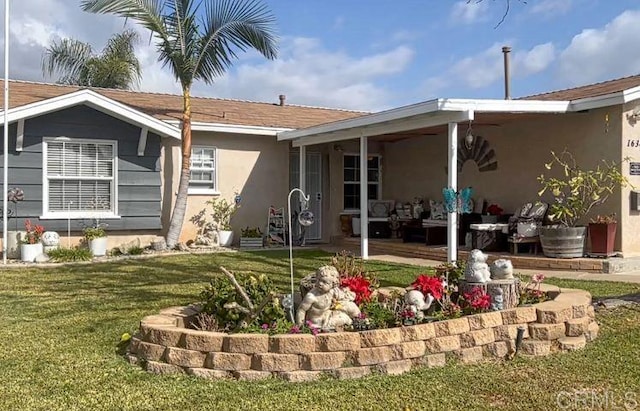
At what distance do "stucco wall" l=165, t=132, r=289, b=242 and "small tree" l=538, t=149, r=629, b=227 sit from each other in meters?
6.16

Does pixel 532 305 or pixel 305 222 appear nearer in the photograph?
pixel 532 305

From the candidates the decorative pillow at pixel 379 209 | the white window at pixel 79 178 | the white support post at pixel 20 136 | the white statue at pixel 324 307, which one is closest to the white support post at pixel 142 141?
the white window at pixel 79 178

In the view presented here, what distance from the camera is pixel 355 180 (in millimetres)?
14461

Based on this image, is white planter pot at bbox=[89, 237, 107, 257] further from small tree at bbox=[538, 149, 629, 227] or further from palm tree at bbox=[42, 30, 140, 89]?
palm tree at bbox=[42, 30, 140, 89]

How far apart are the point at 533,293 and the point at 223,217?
28.1 ft

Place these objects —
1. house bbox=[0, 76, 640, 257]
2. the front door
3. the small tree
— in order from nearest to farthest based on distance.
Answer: the small tree < house bbox=[0, 76, 640, 257] < the front door

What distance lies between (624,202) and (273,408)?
7694mm

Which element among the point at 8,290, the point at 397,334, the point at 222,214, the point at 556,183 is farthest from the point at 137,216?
the point at 397,334

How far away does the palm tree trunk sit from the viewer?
11.5 meters

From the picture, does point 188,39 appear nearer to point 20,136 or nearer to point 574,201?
point 20,136

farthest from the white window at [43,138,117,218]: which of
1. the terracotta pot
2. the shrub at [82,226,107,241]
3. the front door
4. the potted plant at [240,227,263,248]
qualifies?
the terracotta pot

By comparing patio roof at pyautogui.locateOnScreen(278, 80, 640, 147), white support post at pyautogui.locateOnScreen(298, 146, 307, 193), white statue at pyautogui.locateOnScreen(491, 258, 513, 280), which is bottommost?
white statue at pyautogui.locateOnScreen(491, 258, 513, 280)

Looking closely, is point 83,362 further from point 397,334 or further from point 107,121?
point 107,121

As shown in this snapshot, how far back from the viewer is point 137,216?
11.6 meters
